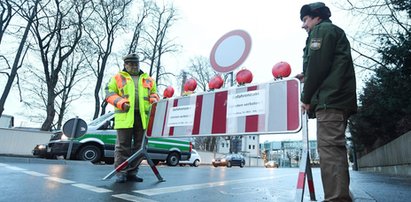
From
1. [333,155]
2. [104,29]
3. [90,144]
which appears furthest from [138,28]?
[333,155]

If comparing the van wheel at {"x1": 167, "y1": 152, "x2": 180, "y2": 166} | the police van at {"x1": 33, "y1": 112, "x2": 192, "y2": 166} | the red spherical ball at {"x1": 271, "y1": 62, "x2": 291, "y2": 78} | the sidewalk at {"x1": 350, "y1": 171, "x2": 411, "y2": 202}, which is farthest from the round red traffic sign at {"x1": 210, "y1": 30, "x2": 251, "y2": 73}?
the van wheel at {"x1": 167, "y1": 152, "x2": 180, "y2": 166}

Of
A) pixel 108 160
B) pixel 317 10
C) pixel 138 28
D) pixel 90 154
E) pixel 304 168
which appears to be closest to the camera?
pixel 317 10

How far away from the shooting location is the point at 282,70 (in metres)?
3.91

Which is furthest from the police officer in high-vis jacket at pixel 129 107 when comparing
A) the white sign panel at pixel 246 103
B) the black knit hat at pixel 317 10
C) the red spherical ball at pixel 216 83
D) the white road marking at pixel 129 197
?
the black knit hat at pixel 317 10

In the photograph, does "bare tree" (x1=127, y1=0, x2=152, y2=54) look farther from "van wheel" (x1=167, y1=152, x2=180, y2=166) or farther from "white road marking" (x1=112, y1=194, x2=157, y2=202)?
"white road marking" (x1=112, y1=194, x2=157, y2=202)

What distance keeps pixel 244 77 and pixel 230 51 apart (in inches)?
24.2

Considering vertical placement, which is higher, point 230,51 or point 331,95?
point 230,51

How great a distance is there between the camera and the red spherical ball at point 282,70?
3.90 meters

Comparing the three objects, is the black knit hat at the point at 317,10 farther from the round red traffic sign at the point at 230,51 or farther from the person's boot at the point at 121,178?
the person's boot at the point at 121,178

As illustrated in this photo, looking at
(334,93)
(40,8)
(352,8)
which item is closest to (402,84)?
(352,8)

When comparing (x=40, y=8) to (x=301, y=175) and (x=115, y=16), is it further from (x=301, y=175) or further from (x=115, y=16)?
(x=301, y=175)

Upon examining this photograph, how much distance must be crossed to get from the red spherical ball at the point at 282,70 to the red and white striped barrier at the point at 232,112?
0.27 feet

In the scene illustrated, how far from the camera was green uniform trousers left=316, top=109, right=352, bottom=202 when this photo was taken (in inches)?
102

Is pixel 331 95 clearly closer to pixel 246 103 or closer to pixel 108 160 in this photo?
pixel 246 103
